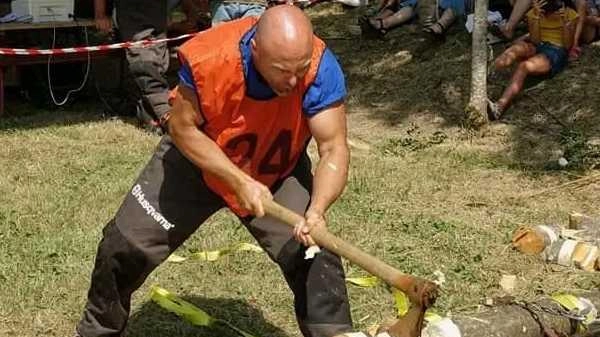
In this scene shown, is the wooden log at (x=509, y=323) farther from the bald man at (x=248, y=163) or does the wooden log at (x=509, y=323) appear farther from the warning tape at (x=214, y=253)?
the warning tape at (x=214, y=253)

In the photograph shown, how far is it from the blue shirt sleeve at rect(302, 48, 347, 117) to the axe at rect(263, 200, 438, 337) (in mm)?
384

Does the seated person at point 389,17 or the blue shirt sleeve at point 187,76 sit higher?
the blue shirt sleeve at point 187,76

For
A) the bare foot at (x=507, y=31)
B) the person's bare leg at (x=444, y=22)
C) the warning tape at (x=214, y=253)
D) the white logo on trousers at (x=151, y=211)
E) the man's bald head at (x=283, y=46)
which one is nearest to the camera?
the man's bald head at (x=283, y=46)

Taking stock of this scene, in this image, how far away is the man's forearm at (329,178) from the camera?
364cm

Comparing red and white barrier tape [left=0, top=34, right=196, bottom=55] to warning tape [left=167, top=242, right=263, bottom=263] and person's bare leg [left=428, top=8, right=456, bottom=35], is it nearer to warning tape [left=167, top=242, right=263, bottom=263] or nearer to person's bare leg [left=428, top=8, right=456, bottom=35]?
person's bare leg [left=428, top=8, right=456, bottom=35]

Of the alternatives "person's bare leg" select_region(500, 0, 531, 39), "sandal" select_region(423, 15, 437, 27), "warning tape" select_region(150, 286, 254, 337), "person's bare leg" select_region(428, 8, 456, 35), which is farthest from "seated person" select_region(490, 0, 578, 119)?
"warning tape" select_region(150, 286, 254, 337)

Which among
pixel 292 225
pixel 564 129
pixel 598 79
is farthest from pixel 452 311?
pixel 598 79

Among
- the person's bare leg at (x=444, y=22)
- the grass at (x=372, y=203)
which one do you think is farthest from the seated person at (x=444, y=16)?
the grass at (x=372, y=203)

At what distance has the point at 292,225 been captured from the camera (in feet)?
11.8

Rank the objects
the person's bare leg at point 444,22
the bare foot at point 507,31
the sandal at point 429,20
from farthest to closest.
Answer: the sandal at point 429,20
the person's bare leg at point 444,22
the bare foot at point 507,31

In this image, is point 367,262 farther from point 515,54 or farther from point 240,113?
point 515,54

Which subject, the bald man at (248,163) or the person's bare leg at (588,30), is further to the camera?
the person's bare leg at (588,30)

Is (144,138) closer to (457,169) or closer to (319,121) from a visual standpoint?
(457,169)

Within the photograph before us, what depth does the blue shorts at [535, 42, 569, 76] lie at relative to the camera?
874cm
